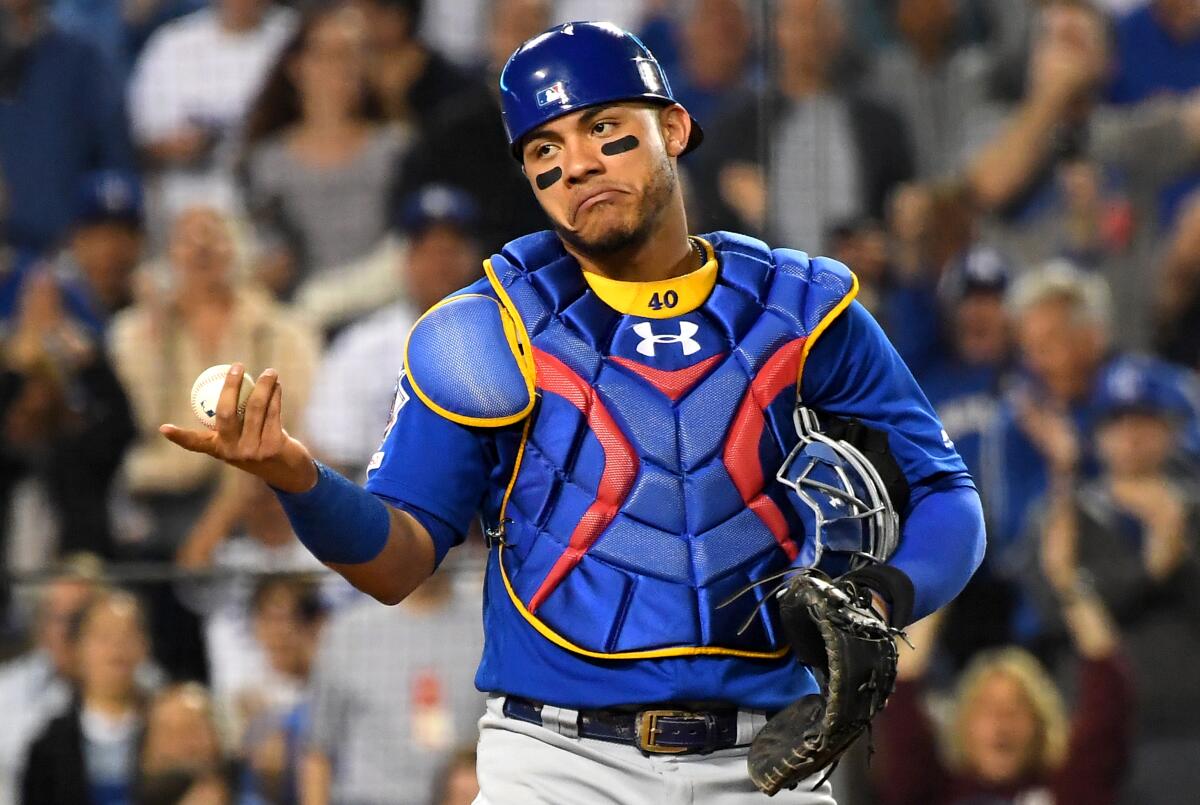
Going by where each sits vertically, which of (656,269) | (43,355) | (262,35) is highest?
(262,35)

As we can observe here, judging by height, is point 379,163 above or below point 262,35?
below

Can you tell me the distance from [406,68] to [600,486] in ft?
10.4

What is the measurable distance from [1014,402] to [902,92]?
1.03m

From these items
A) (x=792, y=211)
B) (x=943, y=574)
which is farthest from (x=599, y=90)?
(x=792, y=211)

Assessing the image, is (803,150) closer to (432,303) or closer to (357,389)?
(432,303)

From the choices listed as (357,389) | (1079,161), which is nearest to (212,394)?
(357,389)

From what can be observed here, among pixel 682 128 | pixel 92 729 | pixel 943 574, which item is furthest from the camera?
pixel 92 729

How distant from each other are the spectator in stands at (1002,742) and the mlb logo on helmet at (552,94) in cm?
284

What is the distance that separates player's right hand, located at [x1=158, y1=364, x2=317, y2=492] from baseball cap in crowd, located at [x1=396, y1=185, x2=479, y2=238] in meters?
3.07

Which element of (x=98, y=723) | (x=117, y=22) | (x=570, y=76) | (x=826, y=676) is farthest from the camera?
(x=117, y=22)

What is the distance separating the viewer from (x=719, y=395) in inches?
100

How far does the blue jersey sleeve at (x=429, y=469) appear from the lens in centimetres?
253

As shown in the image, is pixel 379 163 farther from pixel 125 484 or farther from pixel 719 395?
pixel 719 395

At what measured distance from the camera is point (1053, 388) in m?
5.39
